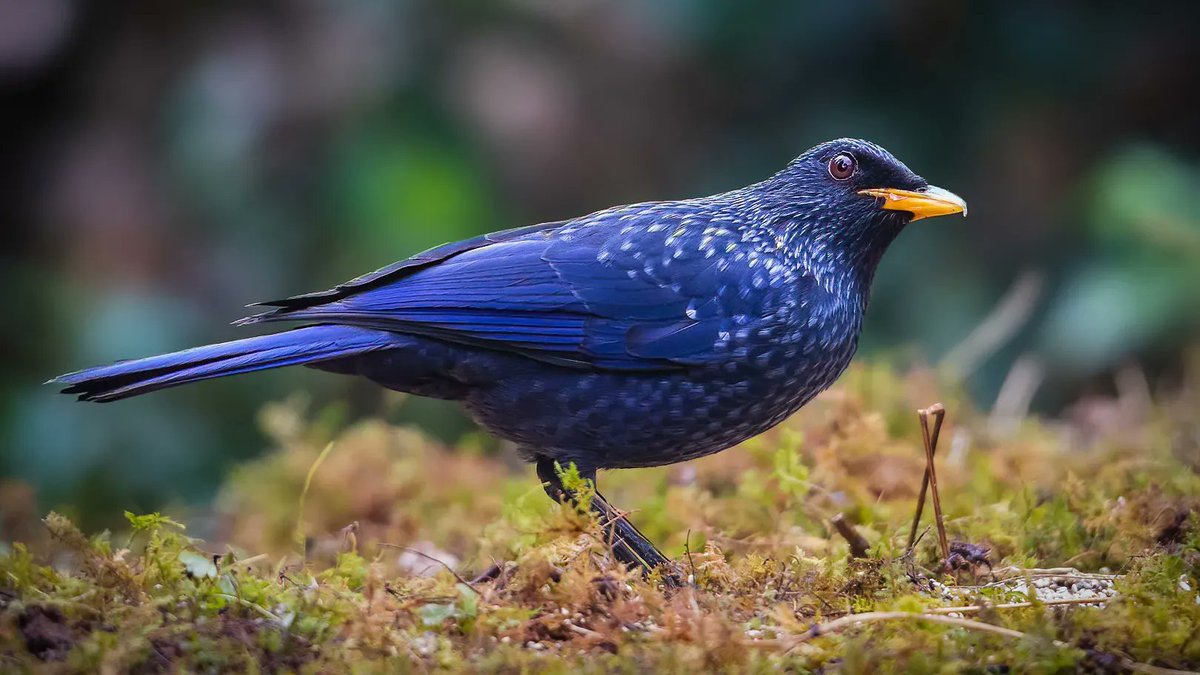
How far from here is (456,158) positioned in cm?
647

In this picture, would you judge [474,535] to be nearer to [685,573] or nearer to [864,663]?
[685,573]

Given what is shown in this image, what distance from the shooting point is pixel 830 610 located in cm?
288

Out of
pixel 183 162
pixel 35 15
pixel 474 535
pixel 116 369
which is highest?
pixel 35 15

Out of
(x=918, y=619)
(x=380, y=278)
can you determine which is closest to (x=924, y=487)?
(x=918, y=619)

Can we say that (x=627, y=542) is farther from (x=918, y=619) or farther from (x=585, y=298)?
(x=918, y=619)

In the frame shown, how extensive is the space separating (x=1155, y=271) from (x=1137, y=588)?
3.96m

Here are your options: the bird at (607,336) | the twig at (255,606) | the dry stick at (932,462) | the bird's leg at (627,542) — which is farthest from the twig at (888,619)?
the twig at (255,606)

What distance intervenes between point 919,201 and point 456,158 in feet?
10.5

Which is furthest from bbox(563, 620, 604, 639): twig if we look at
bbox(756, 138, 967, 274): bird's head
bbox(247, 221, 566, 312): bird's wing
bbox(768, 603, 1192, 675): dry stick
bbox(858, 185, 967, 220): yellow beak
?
bbox(858, 185, 967, 220): yellow beak

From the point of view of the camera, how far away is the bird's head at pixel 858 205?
3.96 m

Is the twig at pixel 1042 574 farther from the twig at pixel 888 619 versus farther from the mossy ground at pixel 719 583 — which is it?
the twig at pixel 888 619

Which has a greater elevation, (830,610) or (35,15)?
(35,15)

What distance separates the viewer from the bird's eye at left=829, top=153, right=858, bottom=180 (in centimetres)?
406

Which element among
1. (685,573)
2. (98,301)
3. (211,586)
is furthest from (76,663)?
(98,301)
